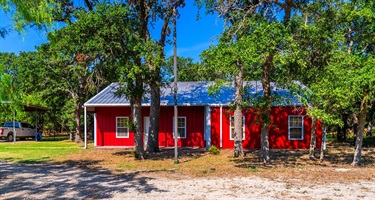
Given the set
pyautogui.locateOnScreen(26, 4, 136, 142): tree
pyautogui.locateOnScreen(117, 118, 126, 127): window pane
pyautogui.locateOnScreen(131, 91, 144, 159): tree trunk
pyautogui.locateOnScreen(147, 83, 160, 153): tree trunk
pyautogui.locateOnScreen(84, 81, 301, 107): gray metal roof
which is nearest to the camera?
pyautogui.locateOnScreen(26, 4, 136, 142): tree

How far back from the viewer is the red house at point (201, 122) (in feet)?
62.5

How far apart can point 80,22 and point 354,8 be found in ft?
31.9

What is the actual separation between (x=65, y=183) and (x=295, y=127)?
44.8 ft

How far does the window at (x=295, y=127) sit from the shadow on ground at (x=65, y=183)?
438 inches

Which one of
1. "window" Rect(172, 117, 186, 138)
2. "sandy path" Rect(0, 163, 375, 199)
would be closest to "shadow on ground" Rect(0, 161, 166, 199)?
"sandy path" Rect(0, 163, 375, 199)

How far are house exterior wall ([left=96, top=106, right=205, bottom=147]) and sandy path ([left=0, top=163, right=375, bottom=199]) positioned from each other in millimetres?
9956

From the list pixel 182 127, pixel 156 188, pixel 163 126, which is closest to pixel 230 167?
pixel 156 188

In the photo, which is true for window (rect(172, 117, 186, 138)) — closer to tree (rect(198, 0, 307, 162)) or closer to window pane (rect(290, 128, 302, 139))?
window pane (rect(290, 128, 302, 139))

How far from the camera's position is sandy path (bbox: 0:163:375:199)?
7461mm

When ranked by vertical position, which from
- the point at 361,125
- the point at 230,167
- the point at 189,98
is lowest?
the point at 230,167

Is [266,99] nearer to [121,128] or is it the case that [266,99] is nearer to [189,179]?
[189,179]

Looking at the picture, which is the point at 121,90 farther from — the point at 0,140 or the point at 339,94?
the point at 0,140

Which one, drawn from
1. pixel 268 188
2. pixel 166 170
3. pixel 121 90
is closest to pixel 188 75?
pixel 121 90

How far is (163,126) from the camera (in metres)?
20.5
